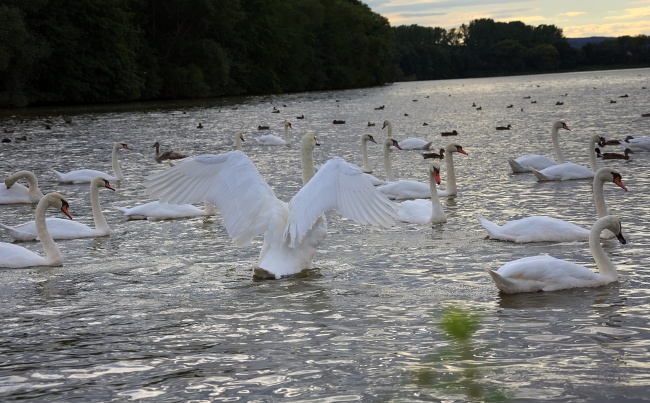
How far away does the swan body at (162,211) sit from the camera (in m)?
13.0

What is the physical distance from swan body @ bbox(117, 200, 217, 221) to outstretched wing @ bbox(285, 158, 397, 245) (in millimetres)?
4733

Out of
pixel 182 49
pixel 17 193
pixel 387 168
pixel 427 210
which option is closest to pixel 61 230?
pixel 17 193

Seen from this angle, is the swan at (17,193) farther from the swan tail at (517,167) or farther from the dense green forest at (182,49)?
the dense green forest at (182,49)

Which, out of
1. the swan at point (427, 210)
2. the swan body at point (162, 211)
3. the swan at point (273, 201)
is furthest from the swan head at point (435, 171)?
the swan at point (273, 201)

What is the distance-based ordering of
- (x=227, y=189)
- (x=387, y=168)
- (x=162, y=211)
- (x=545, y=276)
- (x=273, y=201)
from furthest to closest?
(x=387, y=168) → (x=162, y=211) → (x=227, y=189) → (x=273, y=201) → (x=545, y=276)

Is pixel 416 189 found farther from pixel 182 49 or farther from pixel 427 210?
pixel 182 49

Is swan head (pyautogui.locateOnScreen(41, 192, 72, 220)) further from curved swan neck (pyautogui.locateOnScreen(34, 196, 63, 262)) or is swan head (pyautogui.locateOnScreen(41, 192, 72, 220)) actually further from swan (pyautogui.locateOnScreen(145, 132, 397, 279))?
swan (pyautogui.locateOnScreen(145, 132, 397, 279))

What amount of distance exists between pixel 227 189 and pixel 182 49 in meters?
60.4

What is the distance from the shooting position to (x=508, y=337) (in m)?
6.72

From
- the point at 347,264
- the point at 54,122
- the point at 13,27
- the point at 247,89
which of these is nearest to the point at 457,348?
the point at 347,264

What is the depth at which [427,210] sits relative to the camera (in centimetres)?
1233

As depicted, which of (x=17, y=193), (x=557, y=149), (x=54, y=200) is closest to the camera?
(x=54, y=200)

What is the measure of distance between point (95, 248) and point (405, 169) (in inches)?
365

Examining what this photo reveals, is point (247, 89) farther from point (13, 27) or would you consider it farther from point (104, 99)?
point (13, 27)
